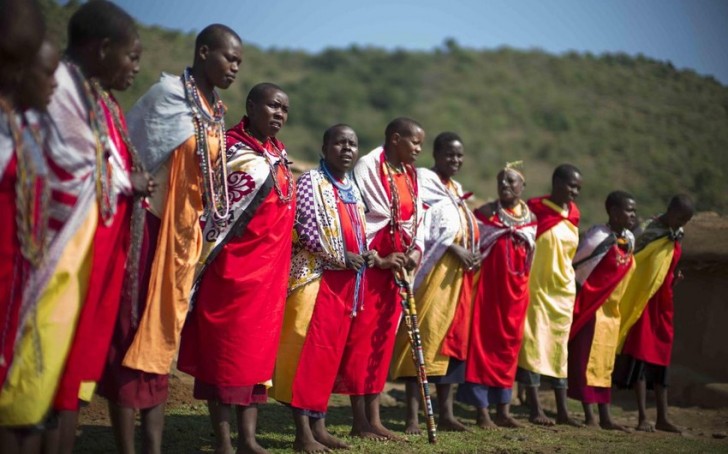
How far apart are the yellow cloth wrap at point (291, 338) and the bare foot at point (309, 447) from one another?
32cm

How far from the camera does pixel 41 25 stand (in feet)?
13.5

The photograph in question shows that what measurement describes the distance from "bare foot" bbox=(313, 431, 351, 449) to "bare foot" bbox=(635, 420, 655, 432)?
3831 millimetres

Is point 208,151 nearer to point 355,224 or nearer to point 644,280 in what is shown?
point 355,224

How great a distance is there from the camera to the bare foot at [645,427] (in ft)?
30.8

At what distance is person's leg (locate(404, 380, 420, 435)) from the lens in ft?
26.0

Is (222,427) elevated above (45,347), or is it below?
below

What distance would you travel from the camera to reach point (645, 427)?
9398 millimetres

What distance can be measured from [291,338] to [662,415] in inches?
187

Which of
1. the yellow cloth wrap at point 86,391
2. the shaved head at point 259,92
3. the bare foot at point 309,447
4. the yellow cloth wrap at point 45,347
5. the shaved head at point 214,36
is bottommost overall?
the bare foot at point 309,447

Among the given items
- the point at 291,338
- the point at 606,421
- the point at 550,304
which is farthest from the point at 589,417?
the point at 291,338

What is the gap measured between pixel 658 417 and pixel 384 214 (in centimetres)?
415

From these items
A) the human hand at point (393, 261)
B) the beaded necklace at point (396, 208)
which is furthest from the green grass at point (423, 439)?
the beaded necklace at point (396, 208)

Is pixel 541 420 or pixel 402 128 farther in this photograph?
pixel 541 420

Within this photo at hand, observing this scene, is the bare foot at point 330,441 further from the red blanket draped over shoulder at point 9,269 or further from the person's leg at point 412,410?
the red blanket draped over shoulder at point 9,269
